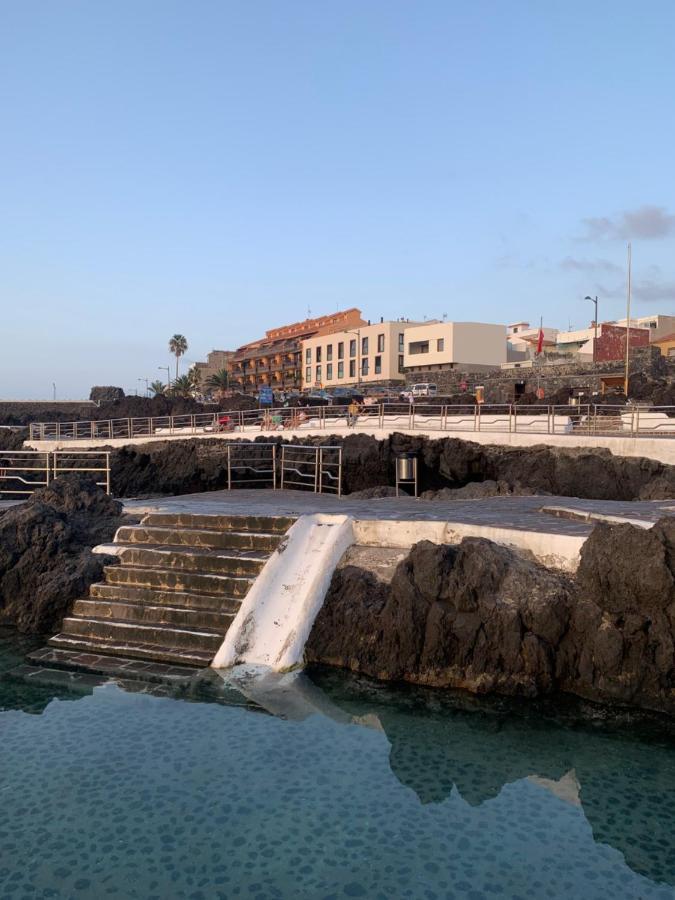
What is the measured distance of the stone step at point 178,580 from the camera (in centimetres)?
824

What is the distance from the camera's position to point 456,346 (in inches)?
2813

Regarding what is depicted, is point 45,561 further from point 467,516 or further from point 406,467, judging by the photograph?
point 406,467

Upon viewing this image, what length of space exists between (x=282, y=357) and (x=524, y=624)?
8961cm

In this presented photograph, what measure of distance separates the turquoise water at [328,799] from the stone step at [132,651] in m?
0.76

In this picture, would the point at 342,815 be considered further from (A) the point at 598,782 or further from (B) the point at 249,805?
(A) the point at 598,782

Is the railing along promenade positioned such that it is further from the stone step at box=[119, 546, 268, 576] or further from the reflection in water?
the reflection in water

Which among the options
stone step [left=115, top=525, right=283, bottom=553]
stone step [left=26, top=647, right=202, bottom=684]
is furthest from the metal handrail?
stone step [left=26, top=647, right=202, bottom=684]

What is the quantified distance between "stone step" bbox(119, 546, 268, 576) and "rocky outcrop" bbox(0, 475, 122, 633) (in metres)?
0.46

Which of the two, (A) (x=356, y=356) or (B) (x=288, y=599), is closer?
(B) (x=288, y=599)

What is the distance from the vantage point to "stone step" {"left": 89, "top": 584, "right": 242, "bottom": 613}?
802cm

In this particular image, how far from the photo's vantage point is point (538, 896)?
3.75 meters

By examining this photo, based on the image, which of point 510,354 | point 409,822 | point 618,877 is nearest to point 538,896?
point 618,877

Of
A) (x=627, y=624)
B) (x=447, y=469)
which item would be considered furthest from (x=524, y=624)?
(x=447, y=469)

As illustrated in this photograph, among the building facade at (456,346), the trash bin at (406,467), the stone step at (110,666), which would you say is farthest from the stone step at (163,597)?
the building facade at (456,346)
